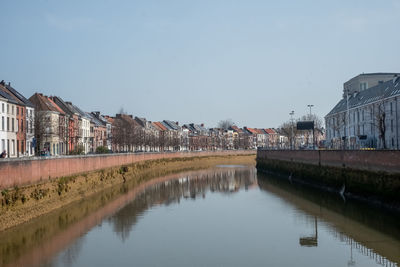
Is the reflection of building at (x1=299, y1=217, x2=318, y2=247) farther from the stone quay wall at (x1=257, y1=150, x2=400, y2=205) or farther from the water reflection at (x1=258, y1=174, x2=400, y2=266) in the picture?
the stone quay wall at (x1=257, y1=150, x2=400, y2=205)

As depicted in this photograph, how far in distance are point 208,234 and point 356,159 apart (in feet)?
56.0

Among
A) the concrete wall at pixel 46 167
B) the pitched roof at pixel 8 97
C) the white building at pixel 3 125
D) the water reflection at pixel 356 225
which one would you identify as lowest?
the water reflection at pixel 356 225

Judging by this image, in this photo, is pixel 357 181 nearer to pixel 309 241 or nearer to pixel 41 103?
pixel 309 241

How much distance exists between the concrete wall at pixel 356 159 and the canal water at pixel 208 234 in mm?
2862

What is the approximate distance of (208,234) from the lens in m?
26.4

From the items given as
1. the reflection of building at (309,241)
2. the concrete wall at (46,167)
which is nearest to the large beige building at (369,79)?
the concrete wall at (46,167)

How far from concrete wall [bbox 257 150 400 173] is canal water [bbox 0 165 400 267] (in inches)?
113

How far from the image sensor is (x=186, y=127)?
185 metres

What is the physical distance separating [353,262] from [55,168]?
72.3ft

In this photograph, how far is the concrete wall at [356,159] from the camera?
3121cm

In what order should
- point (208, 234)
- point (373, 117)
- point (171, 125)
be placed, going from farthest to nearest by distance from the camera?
point (171, 125)
point (373, 117)
point (208, 234)

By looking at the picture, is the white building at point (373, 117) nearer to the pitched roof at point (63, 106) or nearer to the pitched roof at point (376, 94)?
the pitched roof at point (376, 94)

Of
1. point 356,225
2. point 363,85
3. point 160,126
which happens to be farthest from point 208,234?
point 160,126

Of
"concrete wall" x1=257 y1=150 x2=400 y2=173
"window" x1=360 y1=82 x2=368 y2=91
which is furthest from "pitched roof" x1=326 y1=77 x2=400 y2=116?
"concrete wall" x1=257 y1=150 x2=400 y2=173
